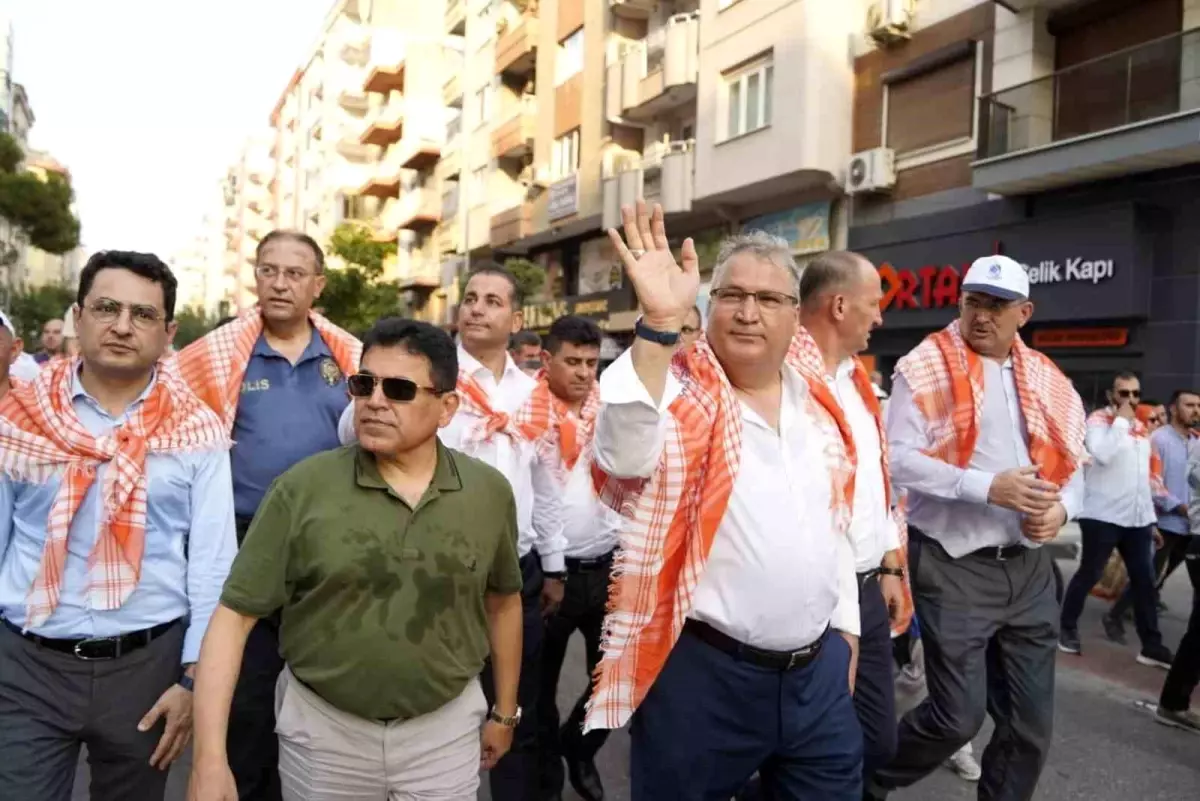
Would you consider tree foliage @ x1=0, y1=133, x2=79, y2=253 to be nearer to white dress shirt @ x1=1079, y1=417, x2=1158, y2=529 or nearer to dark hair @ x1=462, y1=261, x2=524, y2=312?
dark hair @ x1=462, y1=261, x2=524, y2=312

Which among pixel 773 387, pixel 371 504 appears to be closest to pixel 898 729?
pixel 773 387

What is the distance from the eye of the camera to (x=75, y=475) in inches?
110

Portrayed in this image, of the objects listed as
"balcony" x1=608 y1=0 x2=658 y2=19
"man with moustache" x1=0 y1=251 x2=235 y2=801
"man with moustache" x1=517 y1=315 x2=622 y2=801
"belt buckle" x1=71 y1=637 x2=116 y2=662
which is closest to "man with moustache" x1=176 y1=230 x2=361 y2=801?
"man with moustache" x1=0 y1=251 x2=235 y2=801

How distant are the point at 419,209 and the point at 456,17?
719 cm

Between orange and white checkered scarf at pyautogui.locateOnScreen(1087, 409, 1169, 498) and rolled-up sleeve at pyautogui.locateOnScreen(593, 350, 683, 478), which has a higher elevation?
rolled-up sleeve at pyautogui.locateOnScreen(593, 350, 683, 478)

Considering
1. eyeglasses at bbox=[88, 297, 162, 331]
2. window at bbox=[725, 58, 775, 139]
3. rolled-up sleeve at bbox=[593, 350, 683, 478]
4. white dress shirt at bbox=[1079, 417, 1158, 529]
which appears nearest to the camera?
rolled-up sleeve at bbox=[593, 350, 683, 478]

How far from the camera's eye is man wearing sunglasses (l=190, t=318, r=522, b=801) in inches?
97.0

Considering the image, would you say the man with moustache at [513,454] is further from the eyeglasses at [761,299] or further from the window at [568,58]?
the window at [568,58]

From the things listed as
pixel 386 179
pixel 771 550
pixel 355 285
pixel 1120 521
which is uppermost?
pixel 386 179

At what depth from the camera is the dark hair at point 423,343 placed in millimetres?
2744

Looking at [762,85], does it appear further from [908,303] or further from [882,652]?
[882,652]

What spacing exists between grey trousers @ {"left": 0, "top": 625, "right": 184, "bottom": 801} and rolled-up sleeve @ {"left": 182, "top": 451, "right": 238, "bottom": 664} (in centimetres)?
12

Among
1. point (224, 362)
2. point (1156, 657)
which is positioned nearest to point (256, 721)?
point (224, 362)

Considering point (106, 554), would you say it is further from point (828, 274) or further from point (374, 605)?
point (828, 274)
